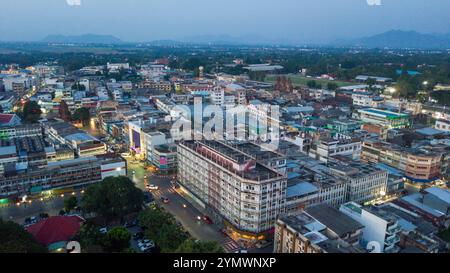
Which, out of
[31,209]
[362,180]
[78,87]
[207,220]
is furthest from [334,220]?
[78,87]

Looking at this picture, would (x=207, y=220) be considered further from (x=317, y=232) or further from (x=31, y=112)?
(x=31, y=112)

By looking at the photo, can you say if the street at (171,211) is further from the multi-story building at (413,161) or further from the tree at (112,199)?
the multi-story building at (413,161)

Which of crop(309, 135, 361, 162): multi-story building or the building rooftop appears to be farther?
crop(309, 135, 361, 162): multi-story building

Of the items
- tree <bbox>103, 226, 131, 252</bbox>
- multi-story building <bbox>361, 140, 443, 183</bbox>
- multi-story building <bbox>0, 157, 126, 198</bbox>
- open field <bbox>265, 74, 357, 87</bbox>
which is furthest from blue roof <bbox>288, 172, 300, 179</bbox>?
open field <bbox>265, 74, 357, 87</bbox>

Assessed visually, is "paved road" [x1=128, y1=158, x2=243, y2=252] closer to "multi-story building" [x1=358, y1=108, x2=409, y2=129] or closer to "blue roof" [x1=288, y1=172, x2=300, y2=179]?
"blue roof" [x1=288, y1=172, x2=300, y2=179]
